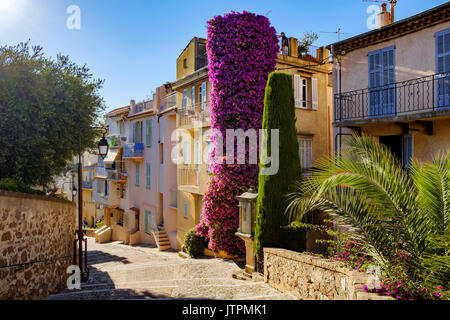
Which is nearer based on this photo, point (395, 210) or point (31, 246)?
point (395, 210)

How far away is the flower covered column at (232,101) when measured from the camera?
15.7 meters

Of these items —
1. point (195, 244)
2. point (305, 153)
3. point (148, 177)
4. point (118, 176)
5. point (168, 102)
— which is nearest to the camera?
point (305, 153)

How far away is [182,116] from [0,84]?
11.6m

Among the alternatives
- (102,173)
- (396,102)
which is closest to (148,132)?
(102,173)

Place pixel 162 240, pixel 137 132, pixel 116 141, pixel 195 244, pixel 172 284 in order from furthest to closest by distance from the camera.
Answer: pixel 116 141 → pixel 137 132 → pixel 162 240 → pixel 195 244 → pixel 172 284

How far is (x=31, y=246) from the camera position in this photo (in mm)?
8883

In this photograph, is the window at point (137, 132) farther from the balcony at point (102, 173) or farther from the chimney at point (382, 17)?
the chimney at point (382, 17)

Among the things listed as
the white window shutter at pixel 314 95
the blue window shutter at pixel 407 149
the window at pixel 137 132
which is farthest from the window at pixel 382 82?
the window at pixel 137 132

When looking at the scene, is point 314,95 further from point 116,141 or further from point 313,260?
point 116,141

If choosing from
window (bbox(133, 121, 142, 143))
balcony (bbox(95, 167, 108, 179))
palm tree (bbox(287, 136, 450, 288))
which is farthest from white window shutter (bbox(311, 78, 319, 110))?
balcony (bbox(95, 167, 108, 179))

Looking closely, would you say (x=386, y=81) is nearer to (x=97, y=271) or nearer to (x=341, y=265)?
(x=341, y=265)

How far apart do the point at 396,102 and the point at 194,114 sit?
34.2 ft

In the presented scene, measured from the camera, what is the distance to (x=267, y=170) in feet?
39.2
